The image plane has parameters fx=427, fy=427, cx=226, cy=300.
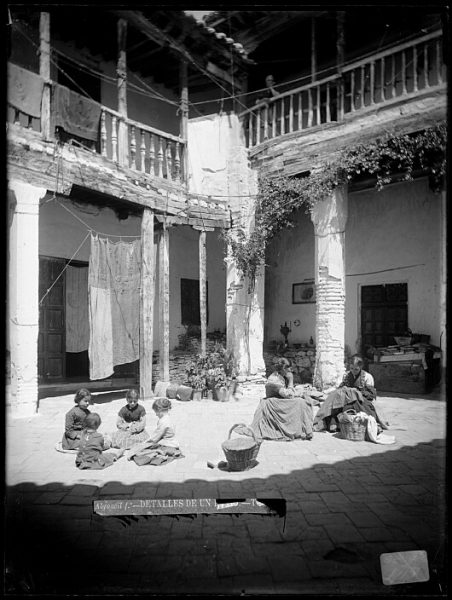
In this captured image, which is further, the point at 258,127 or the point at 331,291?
the point at 258,127

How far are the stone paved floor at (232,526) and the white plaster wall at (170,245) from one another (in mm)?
4647

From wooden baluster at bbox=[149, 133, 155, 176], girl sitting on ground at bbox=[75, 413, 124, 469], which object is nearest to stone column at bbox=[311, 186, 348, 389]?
wooden baluster at bbox=[149, 133, 155, 176]

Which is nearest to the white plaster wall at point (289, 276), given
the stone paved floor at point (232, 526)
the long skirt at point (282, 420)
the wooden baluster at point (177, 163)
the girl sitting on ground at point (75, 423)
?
the wooden baluster at point (177, 163)

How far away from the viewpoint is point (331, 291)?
8.88 metres

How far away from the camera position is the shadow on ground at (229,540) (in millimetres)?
3033

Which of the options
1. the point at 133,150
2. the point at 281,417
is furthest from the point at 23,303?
the point at 281,417

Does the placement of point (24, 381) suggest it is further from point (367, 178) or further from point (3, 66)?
point (367, 178)

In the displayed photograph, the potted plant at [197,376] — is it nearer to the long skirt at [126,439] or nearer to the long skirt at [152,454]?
the long skirt at [126,439]

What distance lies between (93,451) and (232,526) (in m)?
2.18

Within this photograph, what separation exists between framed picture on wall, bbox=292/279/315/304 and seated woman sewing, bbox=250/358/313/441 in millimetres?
5781

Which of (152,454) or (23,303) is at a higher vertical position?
(23,303)


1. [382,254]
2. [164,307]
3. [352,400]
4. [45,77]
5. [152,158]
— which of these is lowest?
[352,400]

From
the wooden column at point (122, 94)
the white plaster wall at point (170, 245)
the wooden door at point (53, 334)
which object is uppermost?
the wooden column at point (122, 94)

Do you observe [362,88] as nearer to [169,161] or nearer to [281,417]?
[169,161]
